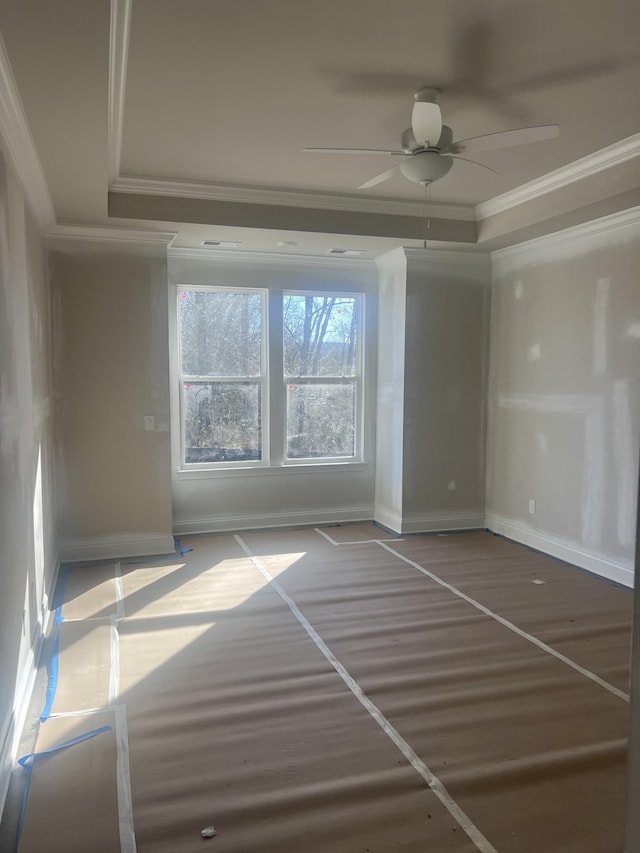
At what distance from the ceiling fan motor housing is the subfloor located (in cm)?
247

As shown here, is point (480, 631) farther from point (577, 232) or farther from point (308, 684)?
point (577, 232)

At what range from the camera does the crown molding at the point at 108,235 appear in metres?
4.62

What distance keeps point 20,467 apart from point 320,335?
360 centimetres

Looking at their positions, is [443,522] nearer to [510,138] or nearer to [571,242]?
[571,242]

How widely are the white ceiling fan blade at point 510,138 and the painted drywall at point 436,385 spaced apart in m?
2.54

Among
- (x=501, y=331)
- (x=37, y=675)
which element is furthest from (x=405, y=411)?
(x=37, y=675)

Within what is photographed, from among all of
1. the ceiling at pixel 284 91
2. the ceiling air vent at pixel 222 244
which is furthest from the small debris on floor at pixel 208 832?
the ceiling air vent at pixel 222 244

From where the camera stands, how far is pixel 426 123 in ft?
9.47

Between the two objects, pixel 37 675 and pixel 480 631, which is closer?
pixel 37 675

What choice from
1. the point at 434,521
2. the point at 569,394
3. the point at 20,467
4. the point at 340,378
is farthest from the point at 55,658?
the point at 569,394

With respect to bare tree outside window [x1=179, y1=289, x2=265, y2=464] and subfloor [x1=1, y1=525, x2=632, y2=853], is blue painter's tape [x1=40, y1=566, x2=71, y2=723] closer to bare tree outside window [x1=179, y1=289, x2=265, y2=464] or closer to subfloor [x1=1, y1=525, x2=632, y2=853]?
subfloor [x1=1, y1=525, x2=632, y2=853]

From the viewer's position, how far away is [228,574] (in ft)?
14.9

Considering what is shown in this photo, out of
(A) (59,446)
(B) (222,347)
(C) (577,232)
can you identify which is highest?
(C) (577,232)

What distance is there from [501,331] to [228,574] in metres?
3.19
